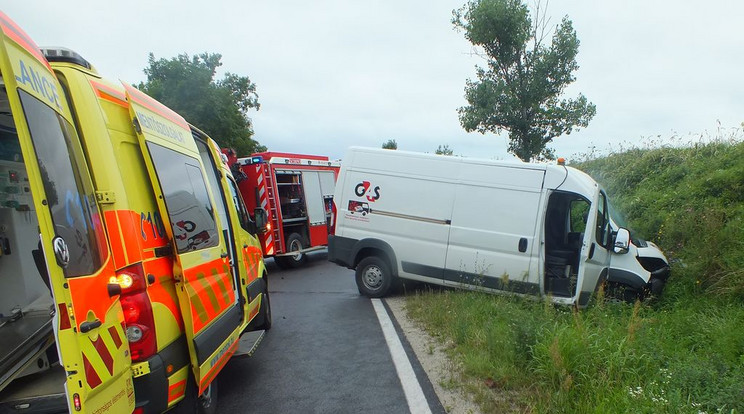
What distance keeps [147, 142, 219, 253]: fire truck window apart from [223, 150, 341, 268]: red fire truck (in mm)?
6242

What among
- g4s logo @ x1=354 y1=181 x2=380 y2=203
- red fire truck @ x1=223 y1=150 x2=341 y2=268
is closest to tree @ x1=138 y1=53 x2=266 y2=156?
red fire truck @ x1=223 y1=150 x2=341 y2=268

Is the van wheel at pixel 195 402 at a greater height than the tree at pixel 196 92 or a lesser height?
lesser

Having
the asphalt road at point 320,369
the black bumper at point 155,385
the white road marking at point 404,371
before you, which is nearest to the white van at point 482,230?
the asphalt road at point 320,369

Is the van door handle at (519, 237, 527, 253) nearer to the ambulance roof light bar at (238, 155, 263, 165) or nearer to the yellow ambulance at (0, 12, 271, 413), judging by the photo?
the yellow ambulance at (0, 12, 271, 413)

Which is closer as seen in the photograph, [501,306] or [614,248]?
[501,306]

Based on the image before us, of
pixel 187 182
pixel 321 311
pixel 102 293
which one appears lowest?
pixel 321 311

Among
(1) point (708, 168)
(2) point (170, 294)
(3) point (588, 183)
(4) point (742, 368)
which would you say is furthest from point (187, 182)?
(1) point (708, 168)

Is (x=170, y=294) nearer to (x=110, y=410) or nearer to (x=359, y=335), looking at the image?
(x=110, y=410)

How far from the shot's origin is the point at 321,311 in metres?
7.23

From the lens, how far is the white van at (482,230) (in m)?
6.64

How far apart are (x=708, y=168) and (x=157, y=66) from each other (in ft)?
71.8

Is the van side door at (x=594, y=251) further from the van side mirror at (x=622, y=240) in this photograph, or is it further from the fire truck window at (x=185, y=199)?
the fire truck window at (x=185, y=199)

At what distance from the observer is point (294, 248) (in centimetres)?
1195

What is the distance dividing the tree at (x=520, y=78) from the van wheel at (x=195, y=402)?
1259 cm
